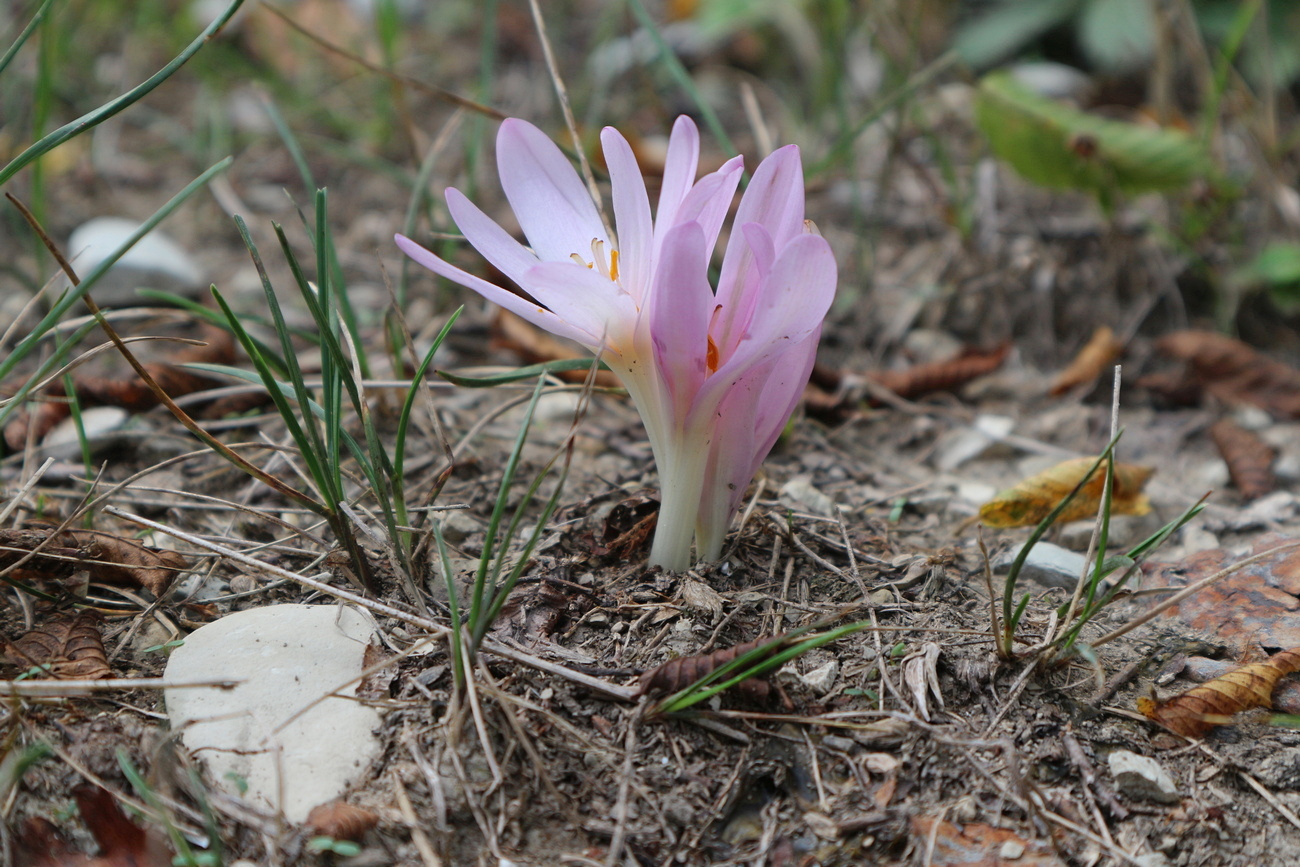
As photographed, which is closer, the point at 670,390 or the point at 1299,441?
the point at 670,390

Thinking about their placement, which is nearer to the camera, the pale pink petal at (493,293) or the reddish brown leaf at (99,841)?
the reddish brown leaf at (99,841)

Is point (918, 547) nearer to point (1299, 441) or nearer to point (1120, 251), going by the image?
point (1299, 441)

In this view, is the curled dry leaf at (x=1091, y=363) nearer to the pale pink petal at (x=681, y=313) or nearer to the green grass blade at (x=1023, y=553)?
the green grass blade at (x=1023, y=553)

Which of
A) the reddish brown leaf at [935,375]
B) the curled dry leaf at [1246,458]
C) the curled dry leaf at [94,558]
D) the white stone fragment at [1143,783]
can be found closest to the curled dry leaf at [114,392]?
the curled dry leaf at [94,558]

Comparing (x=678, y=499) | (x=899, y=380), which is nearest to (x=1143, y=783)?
(x=678, y=499)

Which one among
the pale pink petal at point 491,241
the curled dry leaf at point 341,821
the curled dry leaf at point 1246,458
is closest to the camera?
the curled dry leaf at point 341,821

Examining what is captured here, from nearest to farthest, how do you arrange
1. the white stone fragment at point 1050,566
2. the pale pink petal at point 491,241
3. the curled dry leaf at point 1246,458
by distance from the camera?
1. the pale pink petal at point 491,241
2. the white stone fragment at point 1050,566
3. the curled dry leaf at point 1246,458

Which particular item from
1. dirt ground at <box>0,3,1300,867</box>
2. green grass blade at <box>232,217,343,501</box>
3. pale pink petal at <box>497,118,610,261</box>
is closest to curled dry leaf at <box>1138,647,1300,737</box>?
dirt ground at <box>0,3,1300,867</box>

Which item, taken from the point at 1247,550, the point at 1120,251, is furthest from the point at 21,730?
the point at 1120,251
